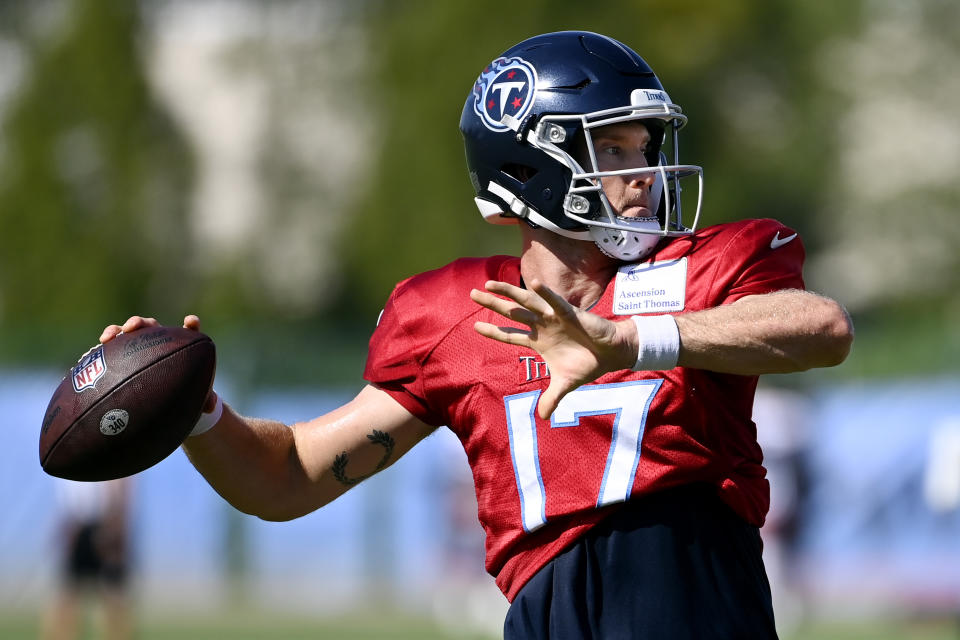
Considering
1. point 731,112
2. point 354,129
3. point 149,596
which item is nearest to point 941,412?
point 149,596

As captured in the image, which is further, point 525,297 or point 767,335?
point 767,335

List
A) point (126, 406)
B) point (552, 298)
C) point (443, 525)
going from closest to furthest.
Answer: point (552, 298), point (126, 406), point (443, 525)

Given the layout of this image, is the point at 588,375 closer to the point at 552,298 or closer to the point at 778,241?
the point at 552,298

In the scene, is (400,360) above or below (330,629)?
above

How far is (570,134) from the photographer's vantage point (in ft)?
10.5

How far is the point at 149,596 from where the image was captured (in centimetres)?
1241

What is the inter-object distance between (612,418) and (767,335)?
0.40 meters

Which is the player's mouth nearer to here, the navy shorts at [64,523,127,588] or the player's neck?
the player's neck

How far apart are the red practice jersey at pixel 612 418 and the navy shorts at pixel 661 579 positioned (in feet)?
0.15

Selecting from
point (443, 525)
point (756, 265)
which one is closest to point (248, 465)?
point (756, 265)

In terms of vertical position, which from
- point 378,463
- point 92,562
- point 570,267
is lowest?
point 92,562

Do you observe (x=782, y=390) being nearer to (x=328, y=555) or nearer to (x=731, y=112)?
(x=328, y=555)

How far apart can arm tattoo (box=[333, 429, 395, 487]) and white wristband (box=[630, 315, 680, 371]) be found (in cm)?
89

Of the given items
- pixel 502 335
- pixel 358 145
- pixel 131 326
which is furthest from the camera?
pixel 358 145
